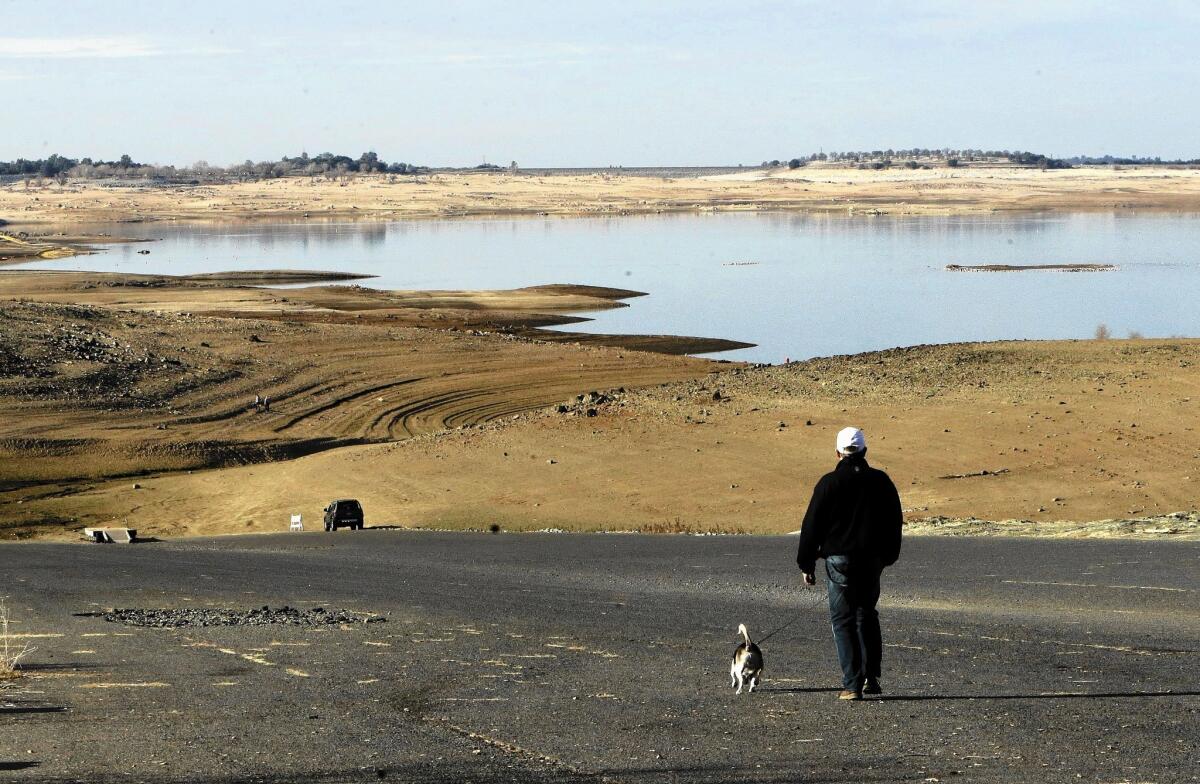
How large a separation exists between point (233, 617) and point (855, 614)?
269 inches

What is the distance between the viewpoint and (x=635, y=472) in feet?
94.6

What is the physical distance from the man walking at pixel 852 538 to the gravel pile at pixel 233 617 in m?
5.59

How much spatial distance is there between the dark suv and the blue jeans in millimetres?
16955

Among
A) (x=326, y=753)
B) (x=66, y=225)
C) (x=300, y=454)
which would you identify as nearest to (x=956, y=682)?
(x=326, y=753)

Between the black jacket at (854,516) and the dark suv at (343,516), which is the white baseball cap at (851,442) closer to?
the black jacket at (854,516)

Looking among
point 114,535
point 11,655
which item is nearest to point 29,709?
point 11,655

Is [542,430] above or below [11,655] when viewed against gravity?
below

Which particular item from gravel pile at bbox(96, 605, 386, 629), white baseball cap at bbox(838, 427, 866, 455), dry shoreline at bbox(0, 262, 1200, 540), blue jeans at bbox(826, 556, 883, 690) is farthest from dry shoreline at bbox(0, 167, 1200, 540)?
white baseball cap at bbox(838, 427, 866, 455)

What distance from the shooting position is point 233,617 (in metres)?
13.3

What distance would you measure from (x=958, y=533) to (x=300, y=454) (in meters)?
18.9

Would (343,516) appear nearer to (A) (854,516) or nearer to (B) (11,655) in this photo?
(B) (11,655)

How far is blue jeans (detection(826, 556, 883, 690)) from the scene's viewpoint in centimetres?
871

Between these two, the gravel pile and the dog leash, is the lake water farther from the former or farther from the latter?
the gravel pile

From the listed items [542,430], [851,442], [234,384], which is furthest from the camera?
[234,384]
